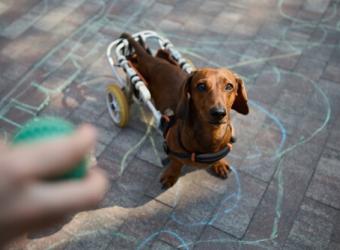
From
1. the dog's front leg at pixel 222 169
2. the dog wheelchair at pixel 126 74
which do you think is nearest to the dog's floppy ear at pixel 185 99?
the dog wheelchair at pixel 126 74

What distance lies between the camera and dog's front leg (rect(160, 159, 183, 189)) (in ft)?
14.9

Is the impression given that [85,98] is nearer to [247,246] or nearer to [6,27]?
[6,27]

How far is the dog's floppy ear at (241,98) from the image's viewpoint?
12.8 ft

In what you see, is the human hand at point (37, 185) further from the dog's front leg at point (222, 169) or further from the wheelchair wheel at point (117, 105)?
the wheelchair wheel at point (117, 105)

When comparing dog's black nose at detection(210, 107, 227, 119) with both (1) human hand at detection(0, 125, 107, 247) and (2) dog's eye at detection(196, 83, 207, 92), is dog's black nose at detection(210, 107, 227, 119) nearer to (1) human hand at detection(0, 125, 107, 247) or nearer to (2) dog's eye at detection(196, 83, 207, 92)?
(2) dog's eye at detection(196, 83, 207, 92)

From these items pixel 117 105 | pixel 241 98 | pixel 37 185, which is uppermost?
pixel 37 185

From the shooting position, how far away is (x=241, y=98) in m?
4.01

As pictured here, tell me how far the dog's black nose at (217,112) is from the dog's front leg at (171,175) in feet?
4.05

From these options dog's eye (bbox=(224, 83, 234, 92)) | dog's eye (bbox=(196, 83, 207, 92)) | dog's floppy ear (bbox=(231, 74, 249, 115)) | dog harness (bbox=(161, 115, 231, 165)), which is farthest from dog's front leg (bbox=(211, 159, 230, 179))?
dog's eye (bbox=(196, 83, 207, 92))

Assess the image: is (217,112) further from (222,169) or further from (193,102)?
(222,169)

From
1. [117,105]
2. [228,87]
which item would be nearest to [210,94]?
[228,87]

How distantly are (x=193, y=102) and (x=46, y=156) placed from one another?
2.83 m

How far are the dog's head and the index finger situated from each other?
7.90 ft

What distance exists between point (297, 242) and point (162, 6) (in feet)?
15.9
